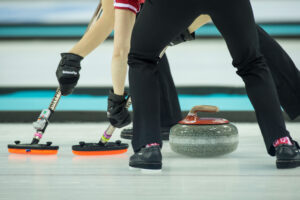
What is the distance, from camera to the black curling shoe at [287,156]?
1.42 meters

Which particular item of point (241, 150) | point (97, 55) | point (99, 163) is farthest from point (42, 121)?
point (97, 55)

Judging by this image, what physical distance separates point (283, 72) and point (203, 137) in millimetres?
407

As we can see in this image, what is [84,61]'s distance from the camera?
3398 millimetres

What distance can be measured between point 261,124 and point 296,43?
205 cm

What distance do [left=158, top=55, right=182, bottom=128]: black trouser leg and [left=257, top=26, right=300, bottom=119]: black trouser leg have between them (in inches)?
26.3

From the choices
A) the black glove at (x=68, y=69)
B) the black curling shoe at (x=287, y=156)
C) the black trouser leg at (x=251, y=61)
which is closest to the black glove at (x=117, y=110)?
the black glove at (x=68, y=69)

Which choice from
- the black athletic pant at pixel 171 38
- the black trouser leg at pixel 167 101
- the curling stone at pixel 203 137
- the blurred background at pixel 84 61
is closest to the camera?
the black athletic pant at pixel 171 38

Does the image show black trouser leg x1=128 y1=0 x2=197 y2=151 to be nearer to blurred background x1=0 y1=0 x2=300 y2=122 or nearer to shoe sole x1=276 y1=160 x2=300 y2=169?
shoe sole x1=276 y1=160 x2=300 y2=169

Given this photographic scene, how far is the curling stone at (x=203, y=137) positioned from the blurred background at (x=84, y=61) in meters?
1.61

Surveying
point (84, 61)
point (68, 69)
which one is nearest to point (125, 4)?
point (68, 69)

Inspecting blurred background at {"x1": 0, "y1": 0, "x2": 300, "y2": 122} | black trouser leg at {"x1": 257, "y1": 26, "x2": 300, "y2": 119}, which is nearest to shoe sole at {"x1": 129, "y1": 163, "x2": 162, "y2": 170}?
black trouser leg at {"x1": 257, "y1": 26, "x2": 300, "y2": 119}

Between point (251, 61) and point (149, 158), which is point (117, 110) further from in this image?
point (251, 61)

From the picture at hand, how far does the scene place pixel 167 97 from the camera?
234 centimetres

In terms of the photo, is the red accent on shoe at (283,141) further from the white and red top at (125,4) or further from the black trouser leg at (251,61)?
the white and red top at (125,4)
